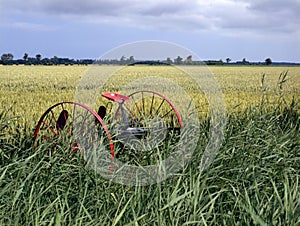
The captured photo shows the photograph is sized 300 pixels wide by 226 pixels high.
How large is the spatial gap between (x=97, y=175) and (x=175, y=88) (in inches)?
268

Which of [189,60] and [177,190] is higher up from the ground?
[189,60]

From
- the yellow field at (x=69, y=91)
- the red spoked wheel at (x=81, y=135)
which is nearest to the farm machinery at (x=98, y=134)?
the red spoked wheel at (x=81, y=135)

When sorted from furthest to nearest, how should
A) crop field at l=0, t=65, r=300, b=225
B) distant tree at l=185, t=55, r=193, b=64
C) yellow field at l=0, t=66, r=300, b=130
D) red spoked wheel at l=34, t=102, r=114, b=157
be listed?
yellow field at l=0, t=66, r=300, b=130, distant tree at l=185, t=55, r=193, b=64, red spoked wheel at l=34, t=102, r=114, b=157, crop field at l=0, t=65, r=300, b=225

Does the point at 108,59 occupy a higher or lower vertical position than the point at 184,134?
higher

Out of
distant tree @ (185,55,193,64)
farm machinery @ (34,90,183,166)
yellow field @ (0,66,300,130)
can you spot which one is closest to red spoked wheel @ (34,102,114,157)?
farm machinery @ (34,90,183,166)

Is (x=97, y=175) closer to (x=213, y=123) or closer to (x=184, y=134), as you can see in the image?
(x=184, y=134)

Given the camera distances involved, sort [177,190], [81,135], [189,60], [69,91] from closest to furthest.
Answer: [177,190] → [81,135] → [189,60] → [69,91]

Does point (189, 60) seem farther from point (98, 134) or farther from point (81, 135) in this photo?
point (81, 135)

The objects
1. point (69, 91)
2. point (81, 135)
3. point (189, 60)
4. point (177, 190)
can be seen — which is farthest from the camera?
point (69, 91)

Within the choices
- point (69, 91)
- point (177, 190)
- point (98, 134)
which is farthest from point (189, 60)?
point (69, 91)

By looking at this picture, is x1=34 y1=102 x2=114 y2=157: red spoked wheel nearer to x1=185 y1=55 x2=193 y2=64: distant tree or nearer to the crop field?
the crop field

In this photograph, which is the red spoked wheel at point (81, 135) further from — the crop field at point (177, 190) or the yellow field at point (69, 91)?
the yellow field at point (69, 91)

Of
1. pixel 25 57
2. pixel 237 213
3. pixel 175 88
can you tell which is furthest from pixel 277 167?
pixel 25 57

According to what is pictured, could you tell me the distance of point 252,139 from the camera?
3.65m
